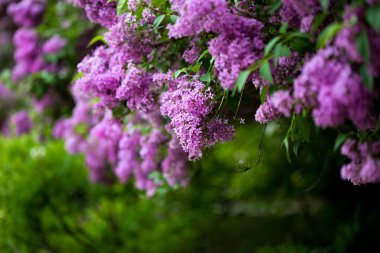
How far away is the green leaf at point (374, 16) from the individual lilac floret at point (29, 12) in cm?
544

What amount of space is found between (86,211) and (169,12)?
186 inches

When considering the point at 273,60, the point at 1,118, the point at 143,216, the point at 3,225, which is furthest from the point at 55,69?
the point at 1,118

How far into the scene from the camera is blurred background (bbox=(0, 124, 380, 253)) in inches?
235

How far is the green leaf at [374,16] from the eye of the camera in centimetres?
166

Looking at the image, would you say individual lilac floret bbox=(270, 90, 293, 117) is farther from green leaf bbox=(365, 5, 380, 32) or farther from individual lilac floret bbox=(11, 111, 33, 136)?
individual lilac floret bbox=(11, 111, 33, 136)

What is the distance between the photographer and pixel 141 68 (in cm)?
304

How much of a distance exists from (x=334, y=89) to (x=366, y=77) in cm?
11

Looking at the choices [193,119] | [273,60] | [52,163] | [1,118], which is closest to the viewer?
[273,60]

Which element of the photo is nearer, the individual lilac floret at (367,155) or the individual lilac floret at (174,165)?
the individual lilac floret at (367,155)

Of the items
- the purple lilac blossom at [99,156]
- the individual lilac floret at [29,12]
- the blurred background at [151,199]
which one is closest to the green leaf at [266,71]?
the blurred background at [151,199]

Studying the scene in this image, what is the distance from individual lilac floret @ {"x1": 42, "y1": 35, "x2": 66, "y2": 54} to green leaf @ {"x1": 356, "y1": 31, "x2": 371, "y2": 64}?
485cm

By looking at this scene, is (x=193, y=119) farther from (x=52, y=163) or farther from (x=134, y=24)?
(x=52, y=163)

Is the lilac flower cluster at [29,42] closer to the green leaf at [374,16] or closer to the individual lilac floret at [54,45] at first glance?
the individual lilac floret at [54,45]

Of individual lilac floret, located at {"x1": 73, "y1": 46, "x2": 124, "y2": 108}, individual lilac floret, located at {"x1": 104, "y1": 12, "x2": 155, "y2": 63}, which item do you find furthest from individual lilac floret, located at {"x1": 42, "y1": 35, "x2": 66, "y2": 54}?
individual lilac floret, located at {"x1": 104, "y1": 12, "x2": 155, "y2": 63}
